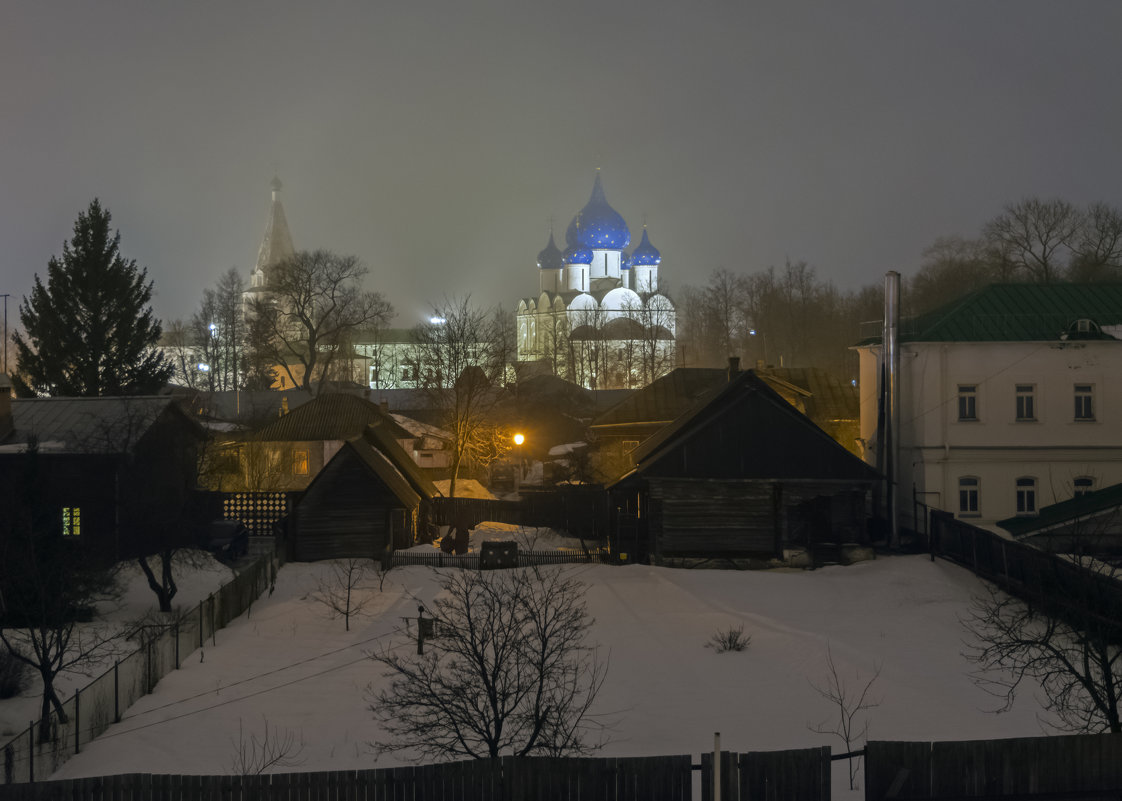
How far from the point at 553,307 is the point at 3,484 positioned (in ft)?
300

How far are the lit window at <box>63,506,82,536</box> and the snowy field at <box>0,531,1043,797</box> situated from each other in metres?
3.44

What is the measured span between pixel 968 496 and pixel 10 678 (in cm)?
2507

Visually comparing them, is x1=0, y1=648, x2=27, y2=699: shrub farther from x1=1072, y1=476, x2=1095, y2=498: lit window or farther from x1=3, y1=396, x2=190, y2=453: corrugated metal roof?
x1=1072, y1=476, x2=1095, y2=498: lit window

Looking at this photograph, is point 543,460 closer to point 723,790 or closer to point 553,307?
point 723,790

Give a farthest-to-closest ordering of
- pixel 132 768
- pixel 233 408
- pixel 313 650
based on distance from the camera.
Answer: pixel 233 408, pixel 313 650, pixel 132 768

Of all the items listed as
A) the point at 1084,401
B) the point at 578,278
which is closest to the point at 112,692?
the point at 1084,401

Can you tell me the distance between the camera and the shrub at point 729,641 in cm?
1994

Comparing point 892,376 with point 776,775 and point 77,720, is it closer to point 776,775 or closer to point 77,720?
point 776,775

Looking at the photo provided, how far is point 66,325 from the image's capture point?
1783 inches

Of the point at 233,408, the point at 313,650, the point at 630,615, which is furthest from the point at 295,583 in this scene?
the point at 233,408

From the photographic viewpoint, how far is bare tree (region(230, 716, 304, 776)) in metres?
13.9

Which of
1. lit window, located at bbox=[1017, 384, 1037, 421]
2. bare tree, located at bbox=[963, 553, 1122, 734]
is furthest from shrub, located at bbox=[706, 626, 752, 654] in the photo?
lit window, located at bbox=[1017, 384, 1037, 421]

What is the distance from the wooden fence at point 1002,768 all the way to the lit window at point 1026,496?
21.6 metres

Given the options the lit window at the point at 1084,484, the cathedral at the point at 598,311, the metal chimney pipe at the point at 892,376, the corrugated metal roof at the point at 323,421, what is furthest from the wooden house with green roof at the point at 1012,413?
the cathedral at the point at 598,311
